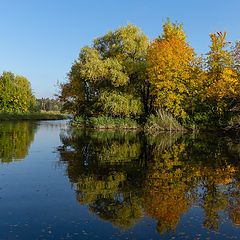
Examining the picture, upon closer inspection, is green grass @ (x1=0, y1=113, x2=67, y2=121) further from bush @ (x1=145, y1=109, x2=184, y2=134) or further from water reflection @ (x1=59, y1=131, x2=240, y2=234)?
water reflection @ (x1=59, y1=131, x2=240, y2=234)

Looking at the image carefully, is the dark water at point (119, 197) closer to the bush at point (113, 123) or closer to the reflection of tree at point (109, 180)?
the reflection of tree at point (109, 180)

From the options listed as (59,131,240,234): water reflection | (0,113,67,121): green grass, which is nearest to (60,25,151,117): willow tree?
(59,131,240,234): water reflection

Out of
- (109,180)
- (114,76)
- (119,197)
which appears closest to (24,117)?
(114,76)

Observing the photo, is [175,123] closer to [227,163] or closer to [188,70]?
[188,70]

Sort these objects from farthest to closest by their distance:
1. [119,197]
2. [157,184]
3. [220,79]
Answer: [220,79], [157,184], [119,197]

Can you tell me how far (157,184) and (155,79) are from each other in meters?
32.9

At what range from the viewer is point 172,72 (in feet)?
152

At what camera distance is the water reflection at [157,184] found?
11141mm

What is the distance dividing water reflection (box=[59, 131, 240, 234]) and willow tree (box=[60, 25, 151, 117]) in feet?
82.2

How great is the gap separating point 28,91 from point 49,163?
9525 centimetres

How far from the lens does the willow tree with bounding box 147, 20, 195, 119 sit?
151 ft

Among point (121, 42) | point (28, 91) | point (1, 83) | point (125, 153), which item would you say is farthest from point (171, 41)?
point (28, 91)

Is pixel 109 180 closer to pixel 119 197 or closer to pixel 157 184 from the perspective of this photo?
pixel 157 184

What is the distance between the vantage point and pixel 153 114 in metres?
50.6
